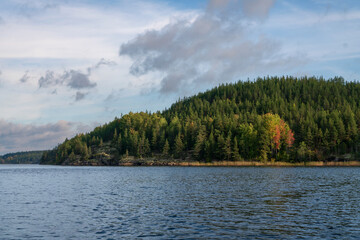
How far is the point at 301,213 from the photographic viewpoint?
1374 inches

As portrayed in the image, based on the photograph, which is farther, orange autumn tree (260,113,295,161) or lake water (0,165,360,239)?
orange autumn tree (260,113,295,161)

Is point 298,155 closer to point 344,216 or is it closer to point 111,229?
point 344,216

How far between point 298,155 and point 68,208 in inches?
5754

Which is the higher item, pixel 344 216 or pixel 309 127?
pixel 309 127

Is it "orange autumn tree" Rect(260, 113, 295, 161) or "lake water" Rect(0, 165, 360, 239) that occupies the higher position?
"orange autumn tree" Rect(260, 113, 295, 161)

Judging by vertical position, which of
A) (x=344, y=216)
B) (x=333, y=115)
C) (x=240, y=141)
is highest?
(x=333, y=115)

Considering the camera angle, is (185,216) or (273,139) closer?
(185,216)

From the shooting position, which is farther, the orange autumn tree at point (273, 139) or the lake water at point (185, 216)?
the orange autumn tree at point (273, 139)

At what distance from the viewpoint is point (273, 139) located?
568 feet

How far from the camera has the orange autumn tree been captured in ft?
563

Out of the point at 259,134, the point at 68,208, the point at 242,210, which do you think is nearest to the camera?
the point at 242,210

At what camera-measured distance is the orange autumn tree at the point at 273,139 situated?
563ft

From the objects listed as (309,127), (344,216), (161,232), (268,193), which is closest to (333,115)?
(309,127)

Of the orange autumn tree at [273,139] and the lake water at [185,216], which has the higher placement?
the orange autumn tree at [273,139]
